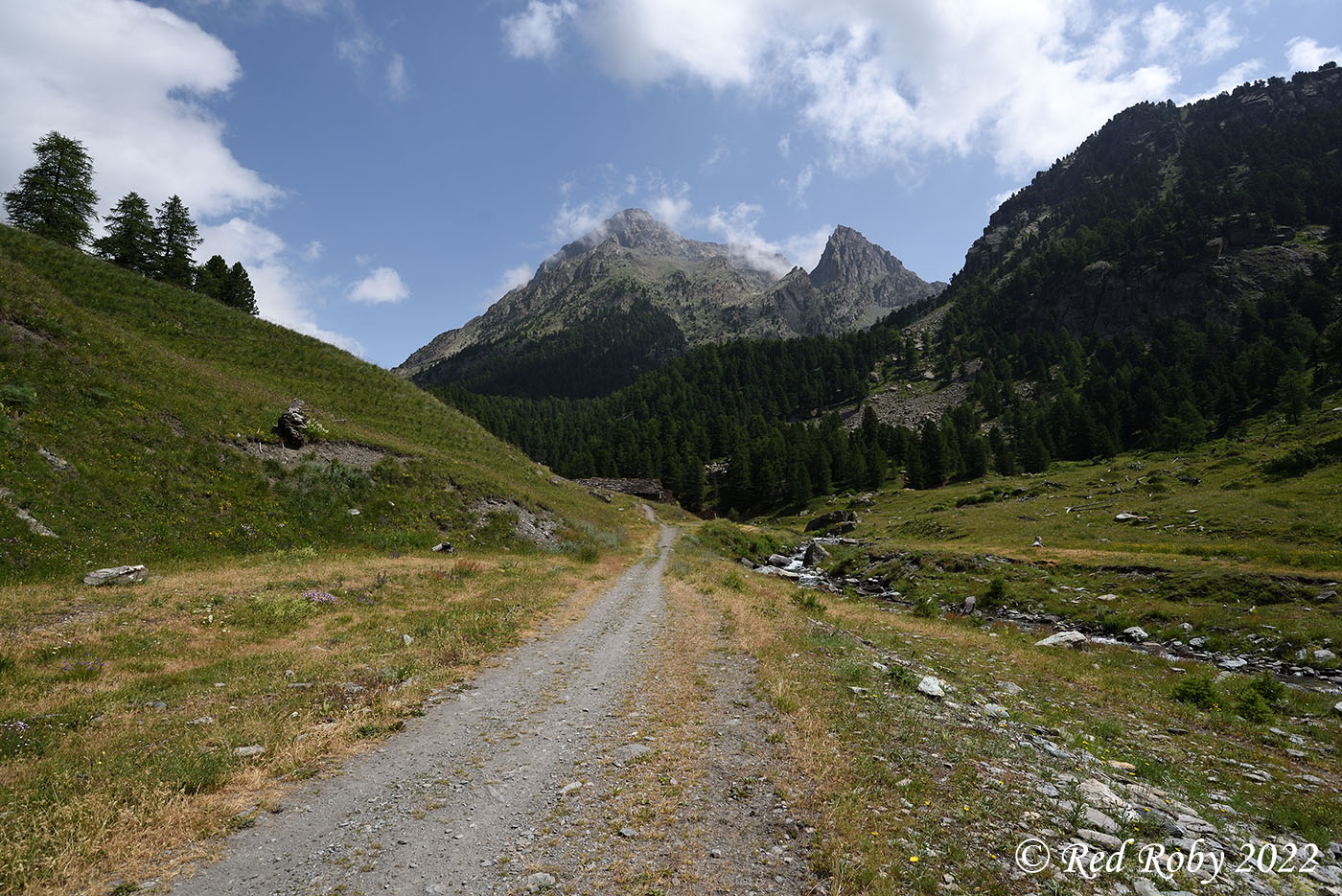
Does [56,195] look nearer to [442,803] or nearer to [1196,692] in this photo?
[442,803]

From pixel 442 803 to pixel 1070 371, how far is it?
189m

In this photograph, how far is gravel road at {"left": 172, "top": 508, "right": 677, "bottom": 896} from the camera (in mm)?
5164

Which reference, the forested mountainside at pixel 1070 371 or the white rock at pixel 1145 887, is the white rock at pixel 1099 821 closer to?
the white rock at pixel 1145 887

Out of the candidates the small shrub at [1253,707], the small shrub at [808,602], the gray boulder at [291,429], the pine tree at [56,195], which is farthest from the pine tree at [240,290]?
the small shrub at [1253,707]

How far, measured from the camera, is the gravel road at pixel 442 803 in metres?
5.16

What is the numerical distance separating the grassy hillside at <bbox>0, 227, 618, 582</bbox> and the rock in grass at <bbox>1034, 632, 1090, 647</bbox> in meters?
29.2

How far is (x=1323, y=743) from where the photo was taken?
12.1m

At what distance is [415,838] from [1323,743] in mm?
20084

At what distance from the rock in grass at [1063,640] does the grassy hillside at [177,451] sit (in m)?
29.2

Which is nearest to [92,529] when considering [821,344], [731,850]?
[731,850]

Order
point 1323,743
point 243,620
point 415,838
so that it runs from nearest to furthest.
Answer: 1. point 415,838
2. point 1323,743
3. point 243,620

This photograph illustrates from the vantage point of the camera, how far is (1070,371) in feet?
487

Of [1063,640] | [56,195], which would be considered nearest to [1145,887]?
[1063,640]

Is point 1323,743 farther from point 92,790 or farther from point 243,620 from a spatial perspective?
point 243,620
